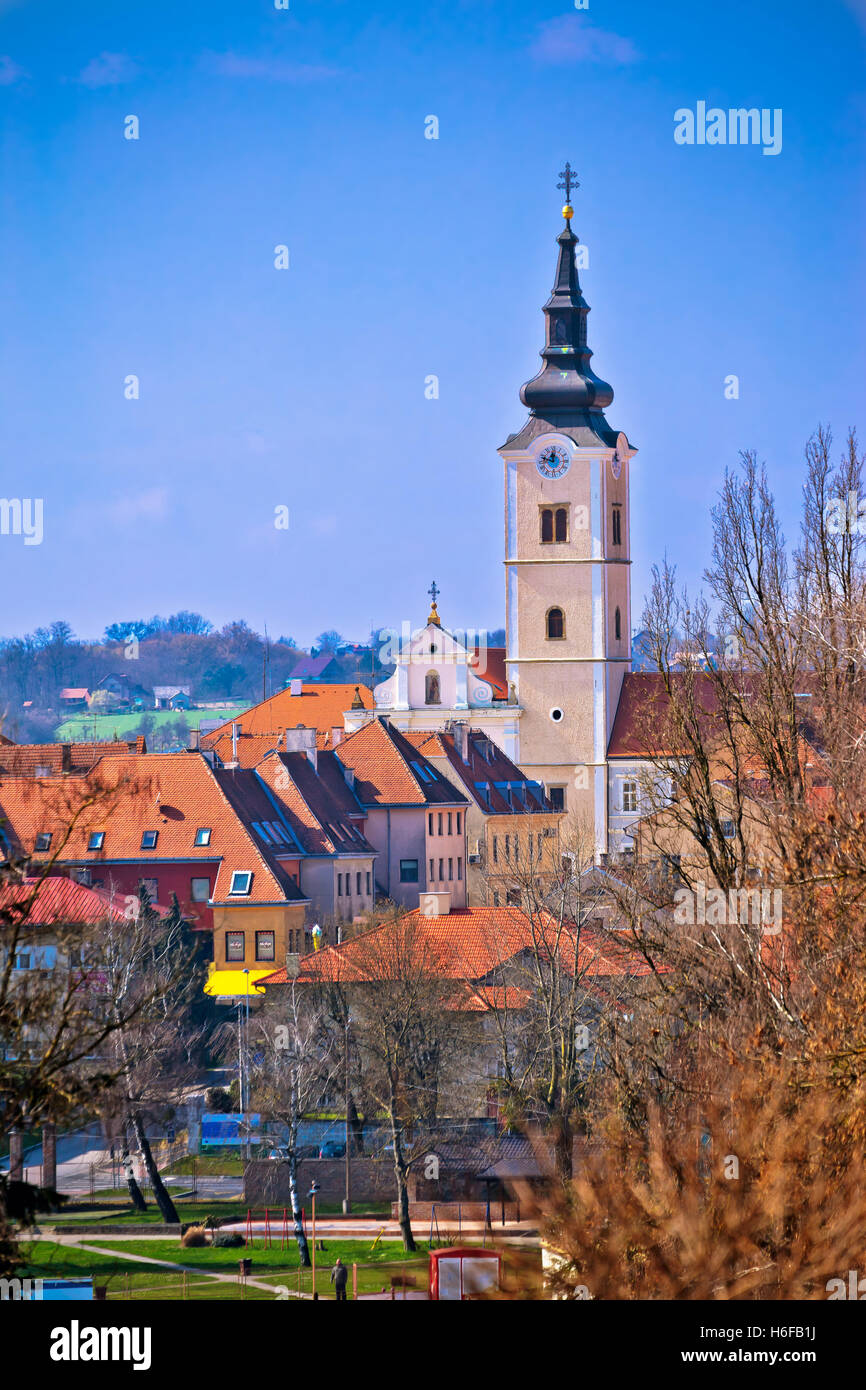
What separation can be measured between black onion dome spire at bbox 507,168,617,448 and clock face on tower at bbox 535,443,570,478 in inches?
32.5

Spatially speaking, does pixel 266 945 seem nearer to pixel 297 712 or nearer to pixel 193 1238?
pixel 193 1238

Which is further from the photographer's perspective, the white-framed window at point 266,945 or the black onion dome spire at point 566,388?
the black onion dome spire at point 566,388

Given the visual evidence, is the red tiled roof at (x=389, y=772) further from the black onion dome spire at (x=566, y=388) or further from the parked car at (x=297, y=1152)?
the parked car at (x=297, y=1152)

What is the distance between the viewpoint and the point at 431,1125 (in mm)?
34125

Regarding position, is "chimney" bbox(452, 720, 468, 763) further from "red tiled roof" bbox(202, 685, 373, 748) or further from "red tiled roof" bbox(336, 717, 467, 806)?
"red tiled roof" bbox(202, 685, 373, 748)

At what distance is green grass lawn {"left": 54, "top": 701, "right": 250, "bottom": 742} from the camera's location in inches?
4313

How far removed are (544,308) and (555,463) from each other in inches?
305

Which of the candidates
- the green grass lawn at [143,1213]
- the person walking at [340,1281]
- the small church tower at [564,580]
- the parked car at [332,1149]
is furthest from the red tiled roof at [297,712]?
the person walking at [340,1281]

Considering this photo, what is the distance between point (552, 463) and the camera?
81812 millimetres

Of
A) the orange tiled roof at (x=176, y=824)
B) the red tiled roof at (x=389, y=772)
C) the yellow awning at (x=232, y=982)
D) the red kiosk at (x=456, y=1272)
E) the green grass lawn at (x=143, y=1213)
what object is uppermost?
the red tiled roof at (x=389, y=772)

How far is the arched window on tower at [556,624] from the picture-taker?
82500 millimetres

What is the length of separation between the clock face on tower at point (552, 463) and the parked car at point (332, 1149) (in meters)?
48.7

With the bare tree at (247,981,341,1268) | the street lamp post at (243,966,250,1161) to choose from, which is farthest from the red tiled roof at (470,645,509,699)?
the bare tree at (247,981,341,1268)
